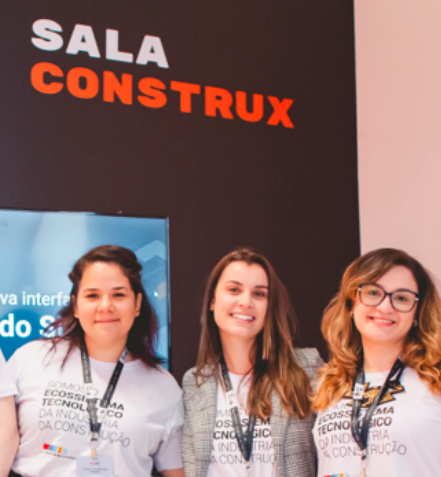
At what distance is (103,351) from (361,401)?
47.7 inches

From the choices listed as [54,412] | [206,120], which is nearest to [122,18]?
[206,120]

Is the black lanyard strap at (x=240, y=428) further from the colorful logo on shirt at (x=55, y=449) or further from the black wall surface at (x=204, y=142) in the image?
the black wall surface at (x=204, y=142)

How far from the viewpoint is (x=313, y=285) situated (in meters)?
4.27

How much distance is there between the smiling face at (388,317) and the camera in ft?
8.36

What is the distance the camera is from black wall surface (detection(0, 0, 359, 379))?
3648 millimetres

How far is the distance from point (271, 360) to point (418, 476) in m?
0.85

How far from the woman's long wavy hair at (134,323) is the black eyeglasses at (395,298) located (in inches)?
43.3

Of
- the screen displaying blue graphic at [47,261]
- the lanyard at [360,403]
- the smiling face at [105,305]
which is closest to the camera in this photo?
the lanyard at [360,403]

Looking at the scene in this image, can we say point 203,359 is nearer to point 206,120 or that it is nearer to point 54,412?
point 54,412

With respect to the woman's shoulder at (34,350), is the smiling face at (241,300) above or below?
above

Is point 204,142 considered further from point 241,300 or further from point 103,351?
point 103,351

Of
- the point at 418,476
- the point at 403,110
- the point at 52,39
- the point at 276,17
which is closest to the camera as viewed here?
the point at 418,476

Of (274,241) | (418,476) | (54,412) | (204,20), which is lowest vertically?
(418,476)

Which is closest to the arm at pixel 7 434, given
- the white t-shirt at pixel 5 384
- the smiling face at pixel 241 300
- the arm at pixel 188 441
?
the white t-shirt at pixel 5 384
